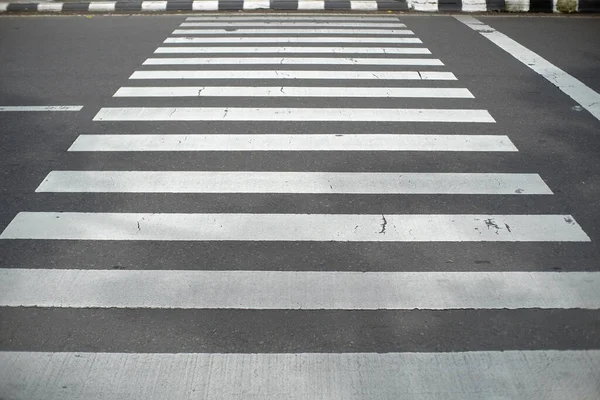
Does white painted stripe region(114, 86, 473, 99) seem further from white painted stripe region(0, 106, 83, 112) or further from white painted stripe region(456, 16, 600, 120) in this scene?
white painted stripe region(456, 16, 600, 120)

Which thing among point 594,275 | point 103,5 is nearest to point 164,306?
point 594,275

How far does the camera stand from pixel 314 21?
12758 millimetres

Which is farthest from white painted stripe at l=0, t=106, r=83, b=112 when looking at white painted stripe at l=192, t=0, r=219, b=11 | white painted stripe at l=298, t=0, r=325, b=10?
white painted stripe at l=298, t=0, r=325, b=10

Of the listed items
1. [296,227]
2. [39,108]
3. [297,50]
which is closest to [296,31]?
[297,50]

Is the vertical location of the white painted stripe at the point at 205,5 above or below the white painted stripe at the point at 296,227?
above

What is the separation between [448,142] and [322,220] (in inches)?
84.3

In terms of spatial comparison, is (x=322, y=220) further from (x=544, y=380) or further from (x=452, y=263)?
(x=544, y=380)

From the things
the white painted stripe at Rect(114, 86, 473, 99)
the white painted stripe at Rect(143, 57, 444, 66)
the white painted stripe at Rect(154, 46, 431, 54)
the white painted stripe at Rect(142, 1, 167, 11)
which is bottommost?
the white painted stripe at Rect(114, 86, 473, 99)

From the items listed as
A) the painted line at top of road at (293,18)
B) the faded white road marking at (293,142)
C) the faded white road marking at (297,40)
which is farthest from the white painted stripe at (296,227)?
the painted line at top of road at (293,18)

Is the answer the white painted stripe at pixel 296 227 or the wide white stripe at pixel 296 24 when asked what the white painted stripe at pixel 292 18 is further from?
the white painted stripe at pixel 296 227

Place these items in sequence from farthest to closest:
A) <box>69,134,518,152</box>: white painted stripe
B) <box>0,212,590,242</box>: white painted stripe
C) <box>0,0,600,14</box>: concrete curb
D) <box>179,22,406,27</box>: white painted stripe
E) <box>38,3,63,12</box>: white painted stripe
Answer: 1. <box>38,3,63,12</box>: white painted stripe
2. <box>0,0,600,14</box>: concrete curb
3. <box>179,22,406,27</box>: white painted stripe
4. <box>69,134,518,152</box>: white painted stripe
5. <box>0,212,590,242</box>: white painted stripe

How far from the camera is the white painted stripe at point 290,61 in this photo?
9727 mm

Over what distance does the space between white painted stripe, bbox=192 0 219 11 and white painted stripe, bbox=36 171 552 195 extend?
8505 mm

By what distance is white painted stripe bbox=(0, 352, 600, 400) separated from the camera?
350 cm
